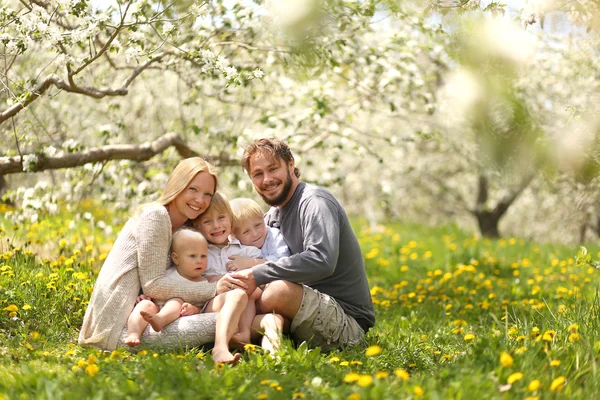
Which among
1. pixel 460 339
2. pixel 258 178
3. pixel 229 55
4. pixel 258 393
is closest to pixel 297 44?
pixel 229 55

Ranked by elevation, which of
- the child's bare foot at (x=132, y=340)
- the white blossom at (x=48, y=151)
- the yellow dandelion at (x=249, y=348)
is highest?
the white blossom at (x=48, y=151)

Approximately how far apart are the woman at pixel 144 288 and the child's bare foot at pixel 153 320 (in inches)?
2.1

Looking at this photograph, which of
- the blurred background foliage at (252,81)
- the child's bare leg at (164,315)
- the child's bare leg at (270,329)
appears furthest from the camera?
the blurred background foliage at (252,81)

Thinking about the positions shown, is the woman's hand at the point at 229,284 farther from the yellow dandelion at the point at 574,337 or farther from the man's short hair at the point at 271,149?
the yellow dandelion at the point at 574,337

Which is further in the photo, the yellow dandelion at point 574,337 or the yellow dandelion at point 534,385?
the yellow dandelion at point 574,337

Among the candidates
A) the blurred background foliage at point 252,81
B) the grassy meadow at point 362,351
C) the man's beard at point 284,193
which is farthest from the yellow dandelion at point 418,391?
the blurred background foliage at point 252,81

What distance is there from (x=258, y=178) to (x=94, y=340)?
4.33ft

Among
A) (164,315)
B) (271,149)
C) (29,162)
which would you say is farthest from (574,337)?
(29,162)

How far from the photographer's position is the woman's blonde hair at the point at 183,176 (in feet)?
12.9

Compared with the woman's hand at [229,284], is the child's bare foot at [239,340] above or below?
below

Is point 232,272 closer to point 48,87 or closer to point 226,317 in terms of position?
point 226,317

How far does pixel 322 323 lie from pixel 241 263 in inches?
23.2

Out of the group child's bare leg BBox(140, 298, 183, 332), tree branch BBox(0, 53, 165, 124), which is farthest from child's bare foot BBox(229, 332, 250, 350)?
tree branch BBox(0, 53, 165, 124)

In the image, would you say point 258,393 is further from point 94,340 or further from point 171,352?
point 94,340
